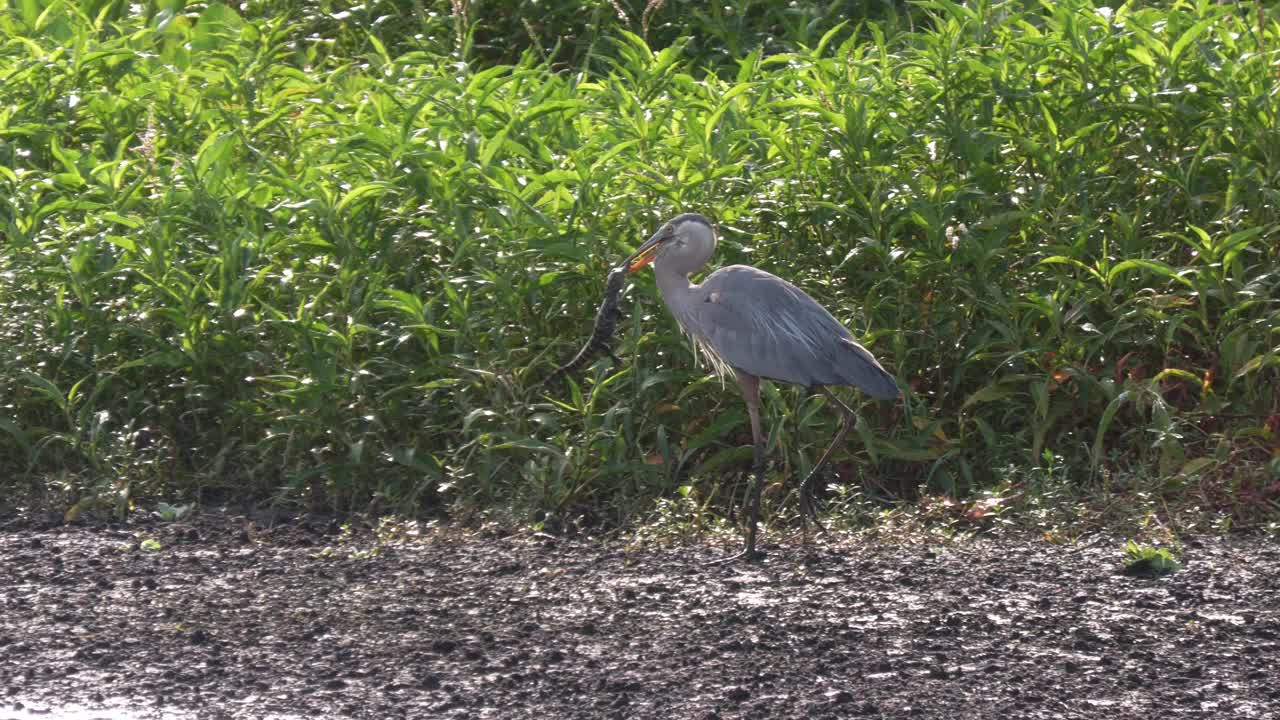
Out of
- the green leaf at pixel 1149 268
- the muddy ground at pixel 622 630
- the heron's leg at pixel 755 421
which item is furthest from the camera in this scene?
the green leaf at pixel 1149 268

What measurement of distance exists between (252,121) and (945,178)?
3.12 m

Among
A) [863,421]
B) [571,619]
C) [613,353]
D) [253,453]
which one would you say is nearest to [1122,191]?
[863,421]

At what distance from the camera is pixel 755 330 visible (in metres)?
5.15

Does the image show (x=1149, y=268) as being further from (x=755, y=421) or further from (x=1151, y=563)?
(x=755, y=421)

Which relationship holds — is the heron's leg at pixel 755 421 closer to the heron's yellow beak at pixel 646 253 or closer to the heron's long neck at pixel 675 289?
the heron's long neck at pixel 675 289

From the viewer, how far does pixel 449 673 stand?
4.06m

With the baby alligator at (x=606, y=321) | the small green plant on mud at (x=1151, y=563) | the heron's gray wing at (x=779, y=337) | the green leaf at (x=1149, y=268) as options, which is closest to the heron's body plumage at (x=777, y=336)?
the heron's gray wing at (x=779, y=337)

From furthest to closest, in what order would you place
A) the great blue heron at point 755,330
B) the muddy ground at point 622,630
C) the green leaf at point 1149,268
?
the green leaf at point 1149,268
the great blue heron at point 755,330
the muddy ground at point 622,630

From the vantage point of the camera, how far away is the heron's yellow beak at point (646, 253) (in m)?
5.39

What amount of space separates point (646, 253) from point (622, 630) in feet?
4.84

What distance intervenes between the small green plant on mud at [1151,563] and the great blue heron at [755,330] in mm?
861

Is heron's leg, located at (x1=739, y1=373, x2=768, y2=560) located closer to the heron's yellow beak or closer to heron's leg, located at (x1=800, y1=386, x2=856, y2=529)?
heron's leg, located at (x1=800, y1=386, x2=856, y2=529)

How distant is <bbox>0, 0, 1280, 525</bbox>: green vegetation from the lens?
5707 mm

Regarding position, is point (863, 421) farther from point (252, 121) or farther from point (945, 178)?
point (252, 121)
